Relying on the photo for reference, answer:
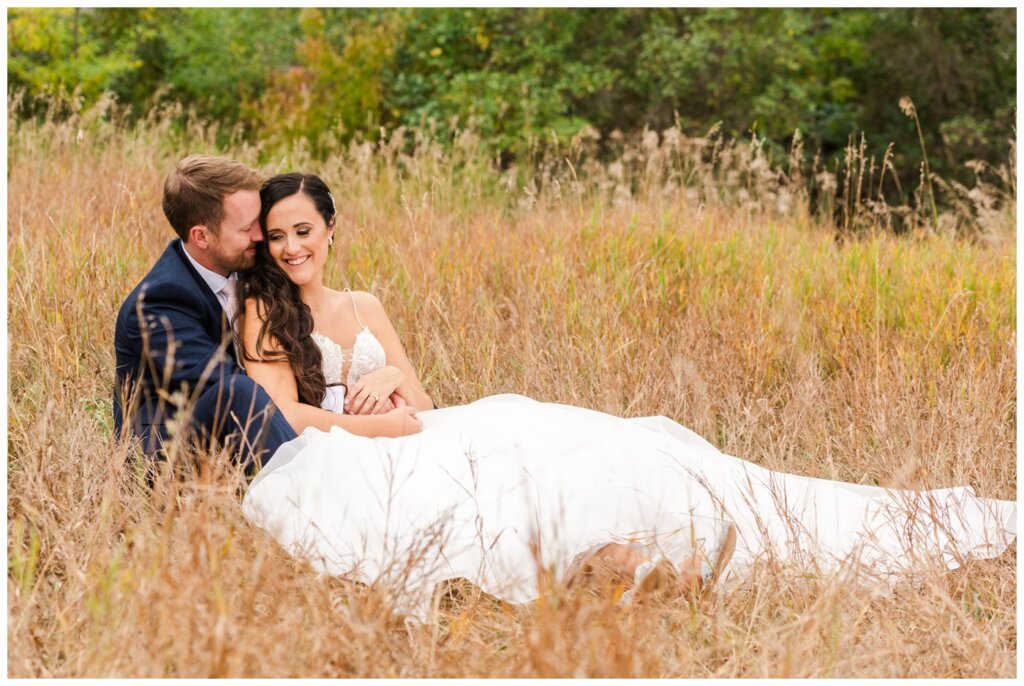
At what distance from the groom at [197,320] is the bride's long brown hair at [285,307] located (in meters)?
0.05

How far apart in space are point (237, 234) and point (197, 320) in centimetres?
34

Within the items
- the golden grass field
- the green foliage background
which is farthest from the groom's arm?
the green foliage background

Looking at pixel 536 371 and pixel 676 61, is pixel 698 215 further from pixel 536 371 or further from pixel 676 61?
pixel 676 61

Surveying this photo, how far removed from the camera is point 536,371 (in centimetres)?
426

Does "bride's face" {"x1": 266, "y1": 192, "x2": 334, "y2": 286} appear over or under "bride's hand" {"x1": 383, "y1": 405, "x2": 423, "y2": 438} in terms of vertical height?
over

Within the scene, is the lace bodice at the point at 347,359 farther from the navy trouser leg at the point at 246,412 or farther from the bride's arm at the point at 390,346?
the navy trouser leg at the point at 246,412

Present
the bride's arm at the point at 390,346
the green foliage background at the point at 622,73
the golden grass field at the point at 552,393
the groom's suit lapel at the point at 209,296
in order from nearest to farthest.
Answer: the golden grass field at the point at 552,393 < the groom's suit lapel at the point at 209,296 < the bride's arm at the point at 390,346 < the green foliage background at the point at 622,73

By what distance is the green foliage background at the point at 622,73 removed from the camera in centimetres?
1122

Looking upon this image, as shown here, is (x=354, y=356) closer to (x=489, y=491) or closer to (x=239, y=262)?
(x=239, y=262)

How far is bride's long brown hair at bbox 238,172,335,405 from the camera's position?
3256mm

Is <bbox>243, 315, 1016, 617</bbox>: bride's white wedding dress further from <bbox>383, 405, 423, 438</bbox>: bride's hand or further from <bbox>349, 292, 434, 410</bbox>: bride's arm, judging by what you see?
<bbox>349, 292, 434, 410</bbox>: bride's arm

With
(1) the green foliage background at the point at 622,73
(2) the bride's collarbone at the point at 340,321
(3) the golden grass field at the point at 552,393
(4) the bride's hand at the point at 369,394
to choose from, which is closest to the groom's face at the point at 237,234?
(2) the bride's collarbone at the point at 340,321

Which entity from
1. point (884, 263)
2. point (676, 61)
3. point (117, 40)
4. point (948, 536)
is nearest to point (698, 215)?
point (884, 263)

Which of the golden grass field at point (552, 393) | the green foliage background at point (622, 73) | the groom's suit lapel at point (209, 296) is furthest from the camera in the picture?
the green foliage background at point (622, 73)
